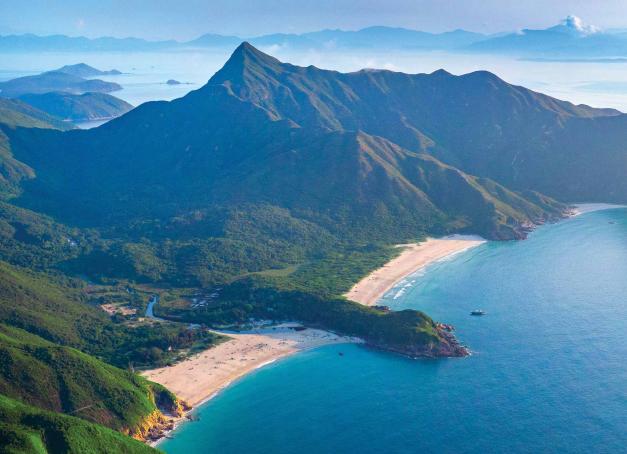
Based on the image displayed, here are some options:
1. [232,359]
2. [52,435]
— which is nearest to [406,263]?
[232,359]

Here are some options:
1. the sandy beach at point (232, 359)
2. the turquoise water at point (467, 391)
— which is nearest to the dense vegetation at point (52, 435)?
the turquoise water at point (467, 391)

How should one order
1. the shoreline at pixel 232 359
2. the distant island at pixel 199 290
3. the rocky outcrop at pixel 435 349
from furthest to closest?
1. the rocky outcrop at pixel 435 349
2. the shoreline at pixel 232 359
3. the distant island at pixel 199 290

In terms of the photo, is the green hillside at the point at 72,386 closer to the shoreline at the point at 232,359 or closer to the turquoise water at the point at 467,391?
the shoreline at the point at 232,359

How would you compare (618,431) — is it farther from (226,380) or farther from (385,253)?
(385,253)

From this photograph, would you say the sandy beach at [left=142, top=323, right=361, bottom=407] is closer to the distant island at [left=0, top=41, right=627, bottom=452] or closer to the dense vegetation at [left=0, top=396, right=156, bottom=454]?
the distant island at [left=0, top=41, right=627, bottom=452]

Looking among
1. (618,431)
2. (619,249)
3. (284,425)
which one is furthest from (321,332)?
(619,249)
